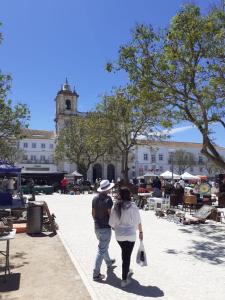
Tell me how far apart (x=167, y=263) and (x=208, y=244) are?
247 cm

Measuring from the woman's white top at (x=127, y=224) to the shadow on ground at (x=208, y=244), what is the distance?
247cm

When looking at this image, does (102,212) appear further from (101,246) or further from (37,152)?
(37,152)

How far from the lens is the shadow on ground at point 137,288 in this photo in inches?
219

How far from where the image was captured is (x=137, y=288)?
19.3 feet

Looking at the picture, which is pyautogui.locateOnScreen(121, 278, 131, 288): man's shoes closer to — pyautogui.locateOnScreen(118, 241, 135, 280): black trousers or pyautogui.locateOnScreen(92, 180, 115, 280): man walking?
pyautogui.locateOnScreen(118, 241, 135, 280): black trousers

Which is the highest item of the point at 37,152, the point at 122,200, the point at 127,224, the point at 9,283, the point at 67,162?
the point at 37,152

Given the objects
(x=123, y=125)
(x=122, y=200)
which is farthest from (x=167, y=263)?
(x=123, y=125)

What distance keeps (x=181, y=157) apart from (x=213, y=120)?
70120 millimetres

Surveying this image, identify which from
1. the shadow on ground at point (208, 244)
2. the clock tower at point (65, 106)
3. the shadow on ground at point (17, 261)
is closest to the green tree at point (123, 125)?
the shadow on ground at point (208, 244)

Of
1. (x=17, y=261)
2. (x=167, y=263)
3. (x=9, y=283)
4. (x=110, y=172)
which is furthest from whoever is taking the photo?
(x=110, y=172)

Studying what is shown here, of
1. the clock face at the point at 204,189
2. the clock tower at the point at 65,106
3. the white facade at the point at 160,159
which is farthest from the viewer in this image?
the white facade at the point at 160,159

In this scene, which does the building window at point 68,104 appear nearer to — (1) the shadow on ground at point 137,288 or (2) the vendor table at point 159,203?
(2) the vendor table at point 159,203

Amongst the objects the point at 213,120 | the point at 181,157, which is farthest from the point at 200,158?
the point at 213,120

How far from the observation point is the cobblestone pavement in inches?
224
